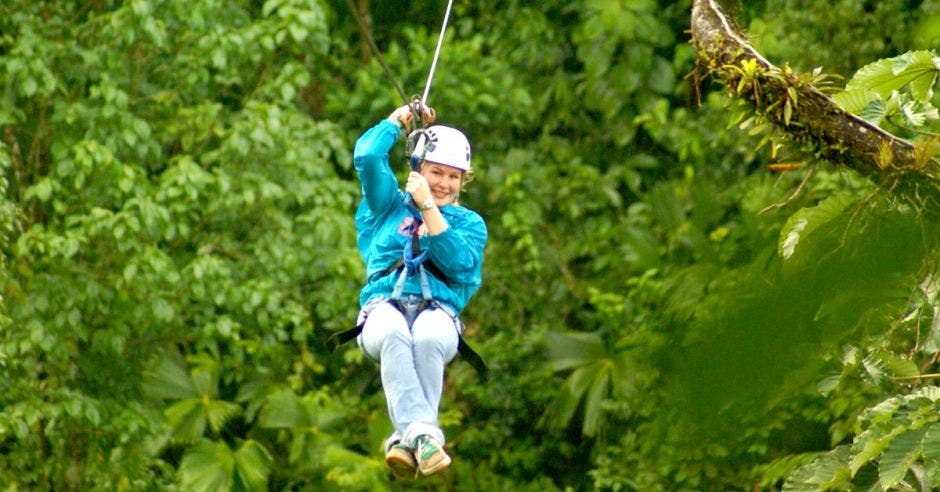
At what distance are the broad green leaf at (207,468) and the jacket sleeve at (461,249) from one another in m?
4.09

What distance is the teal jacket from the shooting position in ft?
11.5

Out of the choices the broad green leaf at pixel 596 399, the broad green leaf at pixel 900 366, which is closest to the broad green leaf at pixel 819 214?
the broad green leaf at pixel 900 366

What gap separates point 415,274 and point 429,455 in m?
0.41

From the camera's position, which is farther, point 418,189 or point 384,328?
point 384,328

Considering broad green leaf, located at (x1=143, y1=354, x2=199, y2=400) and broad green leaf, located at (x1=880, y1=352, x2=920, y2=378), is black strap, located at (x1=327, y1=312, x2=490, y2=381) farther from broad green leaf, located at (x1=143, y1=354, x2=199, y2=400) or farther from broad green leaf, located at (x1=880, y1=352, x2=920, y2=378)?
broad green leaf, located at (x1=143, y1=354, x2=199, y2=400)

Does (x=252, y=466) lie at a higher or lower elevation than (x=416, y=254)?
lower

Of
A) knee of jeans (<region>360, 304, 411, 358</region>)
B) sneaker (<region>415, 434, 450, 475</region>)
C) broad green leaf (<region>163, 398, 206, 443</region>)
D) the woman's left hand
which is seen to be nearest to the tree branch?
the woman's left hand

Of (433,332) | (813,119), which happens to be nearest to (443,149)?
(433,332)

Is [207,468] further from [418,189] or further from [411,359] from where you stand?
[418,189]

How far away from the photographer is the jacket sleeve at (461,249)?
347cm

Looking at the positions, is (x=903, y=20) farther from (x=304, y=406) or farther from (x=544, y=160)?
(x=304, y=406)

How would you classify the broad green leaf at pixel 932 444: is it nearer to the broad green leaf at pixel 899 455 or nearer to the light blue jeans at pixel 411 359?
the broad green leaf at pixel 899 455

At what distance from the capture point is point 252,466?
785 cm

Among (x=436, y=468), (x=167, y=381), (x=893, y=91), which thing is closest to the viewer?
(x=436, y=468)
